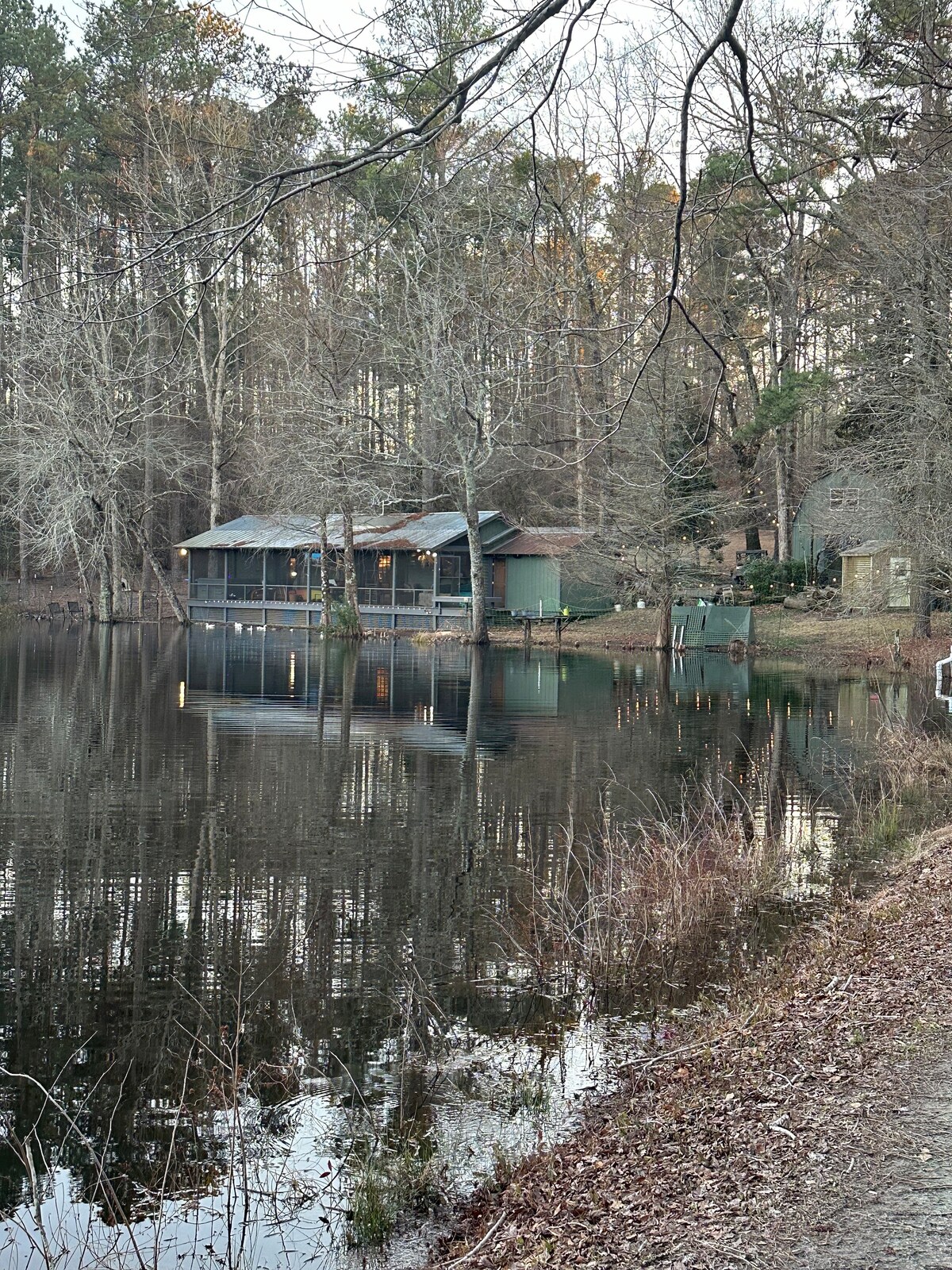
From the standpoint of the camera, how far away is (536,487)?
183 ft

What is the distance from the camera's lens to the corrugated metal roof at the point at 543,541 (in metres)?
46.1

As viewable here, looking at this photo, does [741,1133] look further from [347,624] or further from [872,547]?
[347,624]

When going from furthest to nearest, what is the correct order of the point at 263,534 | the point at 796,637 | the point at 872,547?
the point at 263,534 → the point at 796,637 → the point at 872,547

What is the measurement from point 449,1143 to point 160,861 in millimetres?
6458

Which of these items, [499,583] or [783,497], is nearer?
[783,497]

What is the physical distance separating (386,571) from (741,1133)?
47.1m

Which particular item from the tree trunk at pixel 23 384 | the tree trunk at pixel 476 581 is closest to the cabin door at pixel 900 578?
the tree trunk at pixel 476 581

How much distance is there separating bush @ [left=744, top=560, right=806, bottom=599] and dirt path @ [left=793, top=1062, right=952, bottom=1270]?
39.4 metres

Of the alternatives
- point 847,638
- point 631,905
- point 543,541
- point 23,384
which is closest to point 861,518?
point 847,638

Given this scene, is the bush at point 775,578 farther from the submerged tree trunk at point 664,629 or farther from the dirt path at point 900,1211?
the dirt path at point 900,1211

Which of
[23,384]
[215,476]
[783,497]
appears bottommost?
[783,497]

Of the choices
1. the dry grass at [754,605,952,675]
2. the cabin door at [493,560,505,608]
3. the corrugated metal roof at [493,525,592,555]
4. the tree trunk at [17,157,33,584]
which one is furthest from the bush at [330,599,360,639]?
the dry grass at [754,605,952,675]

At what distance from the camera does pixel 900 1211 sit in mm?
4457

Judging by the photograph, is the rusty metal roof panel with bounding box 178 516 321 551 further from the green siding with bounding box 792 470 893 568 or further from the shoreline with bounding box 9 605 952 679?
the green siding with bounding box 792 470 893 568
